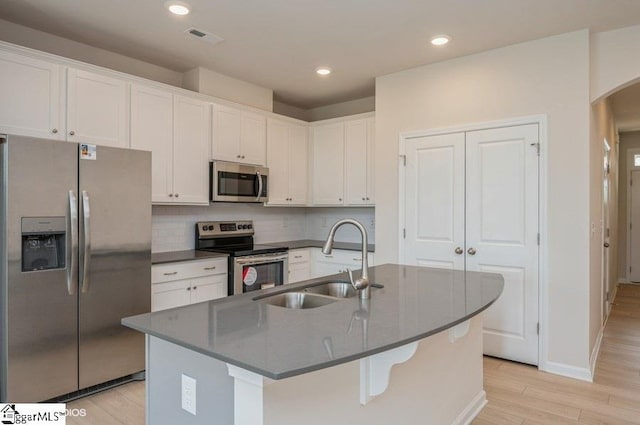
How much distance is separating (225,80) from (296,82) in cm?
77

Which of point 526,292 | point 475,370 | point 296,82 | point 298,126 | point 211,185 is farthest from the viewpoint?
point 298,126

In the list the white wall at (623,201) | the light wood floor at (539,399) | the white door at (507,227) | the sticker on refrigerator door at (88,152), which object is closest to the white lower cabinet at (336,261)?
the white door at (507,227)

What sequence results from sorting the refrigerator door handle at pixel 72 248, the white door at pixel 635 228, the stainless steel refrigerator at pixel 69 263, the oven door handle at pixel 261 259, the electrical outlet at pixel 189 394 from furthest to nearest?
the white door at pixel 635 228
the oven door handle at pixel 261 259
the refrigerator door handle at pixel 72 248
the stainless steel refrigerator at pixel 69 263
the electrical outlet at pixel 189 394

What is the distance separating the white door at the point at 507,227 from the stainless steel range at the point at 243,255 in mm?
1868

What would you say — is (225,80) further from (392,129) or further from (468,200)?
(468,200)

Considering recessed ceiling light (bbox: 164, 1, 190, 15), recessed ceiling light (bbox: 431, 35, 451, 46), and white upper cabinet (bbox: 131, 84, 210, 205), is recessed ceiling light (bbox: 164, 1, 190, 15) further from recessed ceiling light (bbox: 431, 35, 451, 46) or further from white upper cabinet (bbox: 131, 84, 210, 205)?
recessed ceiling light (bbox: 431, 35, 451, 46)

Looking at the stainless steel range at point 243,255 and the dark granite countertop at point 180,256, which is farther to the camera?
the stainless steel range at point 243,255

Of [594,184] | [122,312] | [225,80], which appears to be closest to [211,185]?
[225,80]

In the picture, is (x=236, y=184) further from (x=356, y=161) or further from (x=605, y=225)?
(x=605, y=225)

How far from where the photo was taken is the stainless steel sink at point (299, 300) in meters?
2.04

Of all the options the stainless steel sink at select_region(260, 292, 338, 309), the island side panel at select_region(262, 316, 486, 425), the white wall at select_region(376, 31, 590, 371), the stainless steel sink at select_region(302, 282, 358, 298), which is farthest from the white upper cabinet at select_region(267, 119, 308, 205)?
the island side panel at select_region(262, 316, 486, 425)

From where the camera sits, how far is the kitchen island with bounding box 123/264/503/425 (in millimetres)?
1244

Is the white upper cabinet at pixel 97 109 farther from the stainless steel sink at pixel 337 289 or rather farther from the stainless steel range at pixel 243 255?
the stainless steel sink at pixel 337 289

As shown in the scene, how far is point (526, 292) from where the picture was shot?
11.1 feet
